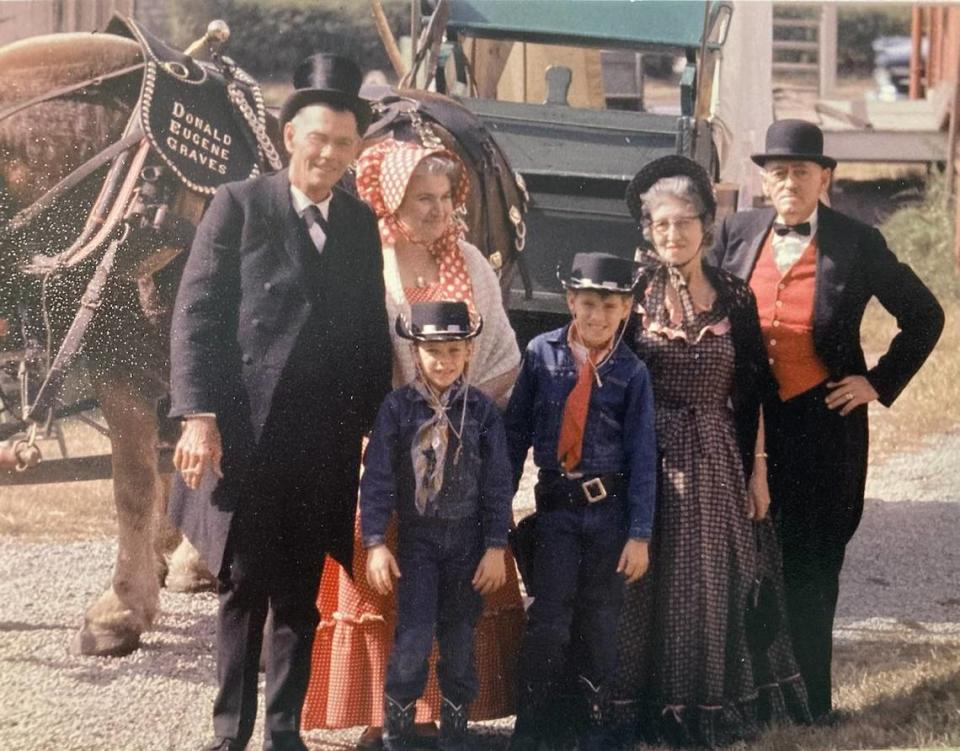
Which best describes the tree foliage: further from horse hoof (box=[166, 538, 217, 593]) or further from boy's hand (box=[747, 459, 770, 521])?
boy's hand (box=[747, 459, 770, 521])

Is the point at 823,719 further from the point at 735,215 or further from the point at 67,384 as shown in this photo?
the point at 67,384

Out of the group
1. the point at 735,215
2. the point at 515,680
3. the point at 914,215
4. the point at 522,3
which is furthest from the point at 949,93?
the point at 515,680

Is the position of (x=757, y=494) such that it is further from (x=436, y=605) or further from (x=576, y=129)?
(x=576, y=129)

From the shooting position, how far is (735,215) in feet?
13.8

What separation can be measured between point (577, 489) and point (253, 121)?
1.47 m

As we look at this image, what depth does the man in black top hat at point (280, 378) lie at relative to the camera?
343 centimetres

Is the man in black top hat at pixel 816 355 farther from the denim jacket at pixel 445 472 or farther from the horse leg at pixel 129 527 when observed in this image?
the horse leg at pixel 129 527

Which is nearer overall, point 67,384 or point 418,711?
point 418,711

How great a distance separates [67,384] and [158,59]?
3.32ft

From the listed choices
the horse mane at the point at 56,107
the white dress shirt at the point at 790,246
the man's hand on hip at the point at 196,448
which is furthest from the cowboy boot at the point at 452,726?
the horse mane at the point at 56,107

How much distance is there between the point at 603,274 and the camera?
12.1 feet

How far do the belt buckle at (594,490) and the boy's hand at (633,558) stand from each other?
0.43 ft

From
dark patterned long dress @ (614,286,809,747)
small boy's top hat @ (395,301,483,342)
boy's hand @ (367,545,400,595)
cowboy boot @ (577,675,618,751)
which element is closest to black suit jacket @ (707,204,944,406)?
dark patterned long dress @ (614,286,809,747)

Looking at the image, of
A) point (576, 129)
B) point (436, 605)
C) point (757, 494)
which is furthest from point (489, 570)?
point (576, 129)
